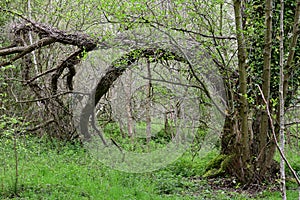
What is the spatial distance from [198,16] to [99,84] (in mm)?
3418

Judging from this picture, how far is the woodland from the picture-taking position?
573cm

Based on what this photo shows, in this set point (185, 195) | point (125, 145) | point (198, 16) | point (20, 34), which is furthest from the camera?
point (125, 145)

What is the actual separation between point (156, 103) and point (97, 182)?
3.66 m

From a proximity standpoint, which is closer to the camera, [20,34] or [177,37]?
[177,37]

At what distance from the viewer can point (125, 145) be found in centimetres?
985

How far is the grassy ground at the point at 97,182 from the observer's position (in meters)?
5.52

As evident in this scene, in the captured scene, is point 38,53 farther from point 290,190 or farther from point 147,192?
point 290,190

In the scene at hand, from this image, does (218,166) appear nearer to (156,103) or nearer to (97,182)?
(97,182)

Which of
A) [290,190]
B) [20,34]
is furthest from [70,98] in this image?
[290,190]

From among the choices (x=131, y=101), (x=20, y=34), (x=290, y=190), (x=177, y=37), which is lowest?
(x=290, y=190)

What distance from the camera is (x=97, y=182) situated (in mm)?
6172

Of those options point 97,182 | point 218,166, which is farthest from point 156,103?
point 97,182

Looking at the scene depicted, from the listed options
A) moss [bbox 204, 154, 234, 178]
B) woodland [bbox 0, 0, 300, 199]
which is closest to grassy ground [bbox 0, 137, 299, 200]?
woodland [bbox 0, 0, 300, 199]

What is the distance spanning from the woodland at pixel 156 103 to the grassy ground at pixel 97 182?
26 mm
